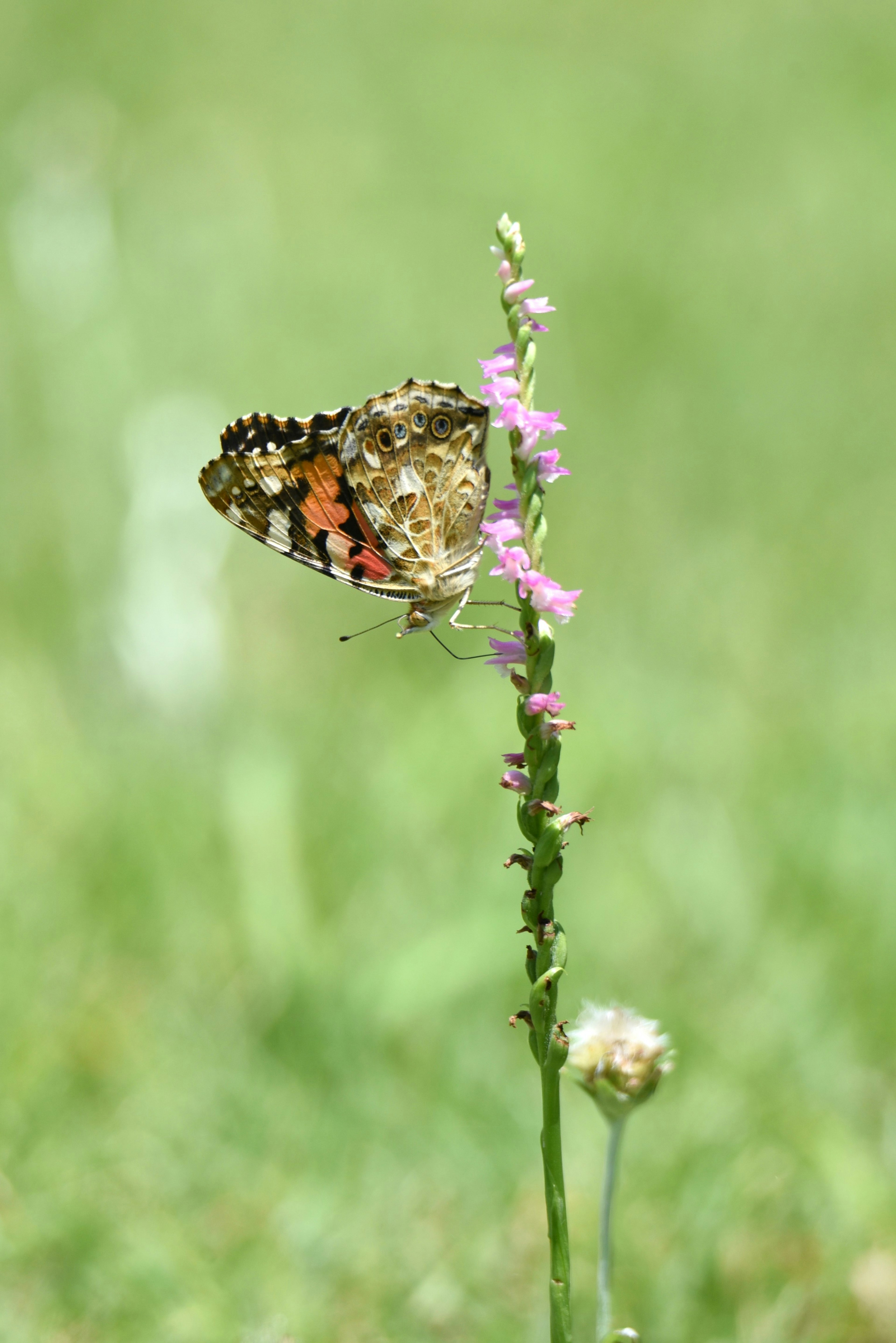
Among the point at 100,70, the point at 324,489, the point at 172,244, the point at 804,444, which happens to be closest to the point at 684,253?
the point at 804,444

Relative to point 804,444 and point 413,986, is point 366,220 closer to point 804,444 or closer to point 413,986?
point 804,444

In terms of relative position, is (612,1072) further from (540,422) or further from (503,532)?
(540,422)

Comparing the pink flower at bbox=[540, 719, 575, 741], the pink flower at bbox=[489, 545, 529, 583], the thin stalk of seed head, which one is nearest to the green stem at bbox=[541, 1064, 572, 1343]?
the thin stalk of seed head

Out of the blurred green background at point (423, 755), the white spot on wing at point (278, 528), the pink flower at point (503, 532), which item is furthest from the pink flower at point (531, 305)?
the blurred green background at point (423, 755)

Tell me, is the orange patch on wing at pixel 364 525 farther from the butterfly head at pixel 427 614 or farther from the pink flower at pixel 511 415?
the pink flower at pixel 511 415

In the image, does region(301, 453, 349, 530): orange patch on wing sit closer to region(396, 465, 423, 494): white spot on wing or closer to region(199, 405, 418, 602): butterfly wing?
region(199, 405, 418, 602): butterfly wing

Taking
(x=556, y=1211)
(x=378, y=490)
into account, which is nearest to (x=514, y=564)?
(x=378, y=490)
